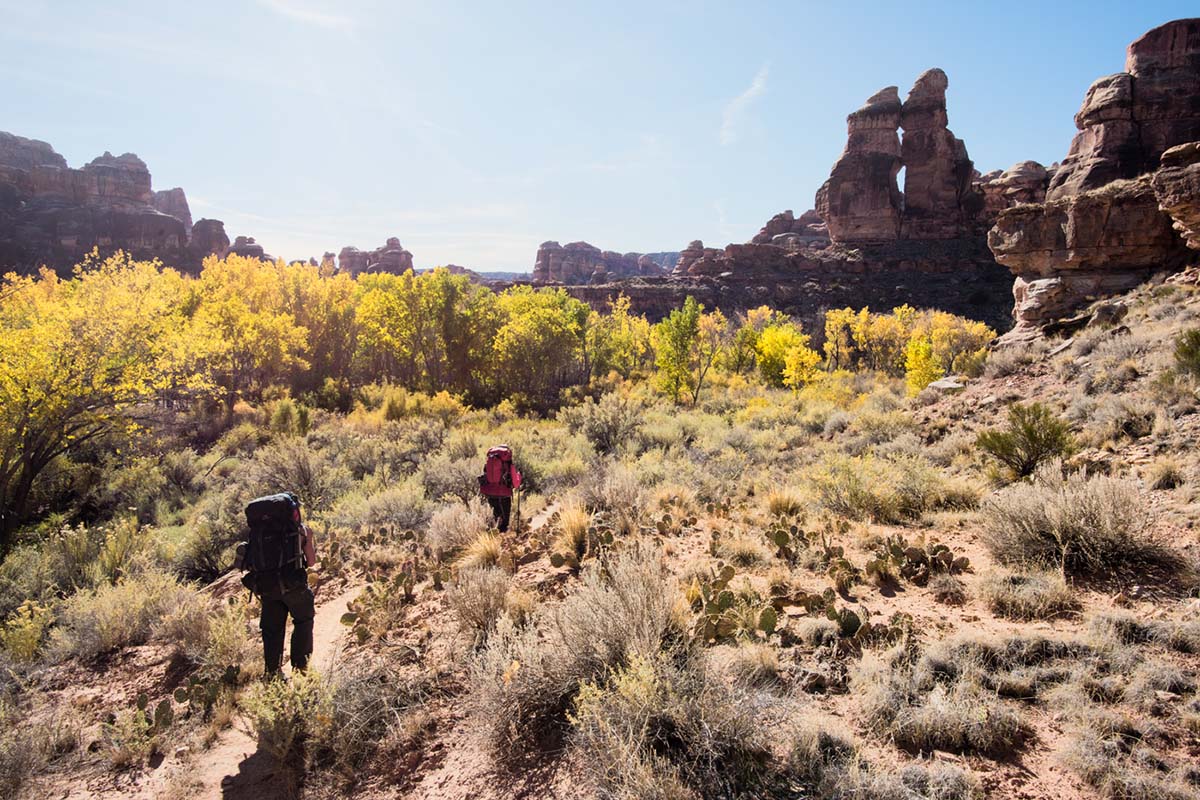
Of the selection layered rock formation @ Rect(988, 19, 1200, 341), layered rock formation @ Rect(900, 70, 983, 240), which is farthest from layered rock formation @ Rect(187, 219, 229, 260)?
layered rock formation @ Rect(900, 70, 983, 240)

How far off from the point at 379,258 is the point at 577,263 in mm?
44757

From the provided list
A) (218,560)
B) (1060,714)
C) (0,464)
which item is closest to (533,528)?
(218,560)

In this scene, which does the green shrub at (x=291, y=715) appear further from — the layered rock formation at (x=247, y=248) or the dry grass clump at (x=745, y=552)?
the layered rock formation at (x=247, y=248)

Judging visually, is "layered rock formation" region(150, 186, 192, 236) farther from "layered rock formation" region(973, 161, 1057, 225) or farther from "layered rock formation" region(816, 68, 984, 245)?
"layered rock formation" region(973, 161, 1057, 225)

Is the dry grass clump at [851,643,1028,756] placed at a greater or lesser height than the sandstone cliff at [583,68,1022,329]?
lesser

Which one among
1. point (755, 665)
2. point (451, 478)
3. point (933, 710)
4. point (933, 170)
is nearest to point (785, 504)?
point (755, 665)

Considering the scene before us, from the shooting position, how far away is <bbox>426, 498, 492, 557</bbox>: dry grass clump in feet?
21.4

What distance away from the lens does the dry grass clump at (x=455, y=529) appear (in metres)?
6.52

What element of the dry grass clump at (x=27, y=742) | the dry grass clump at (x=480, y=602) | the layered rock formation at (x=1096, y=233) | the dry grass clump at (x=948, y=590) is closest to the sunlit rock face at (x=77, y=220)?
the dry grass clump at (x=27, y=742)

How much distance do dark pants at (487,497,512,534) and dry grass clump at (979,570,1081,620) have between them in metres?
5.56

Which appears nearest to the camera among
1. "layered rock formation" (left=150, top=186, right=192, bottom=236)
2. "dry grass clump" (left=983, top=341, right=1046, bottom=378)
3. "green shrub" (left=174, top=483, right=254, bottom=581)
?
"green shrub" (left=174, top=483, right=254, bottom=581)

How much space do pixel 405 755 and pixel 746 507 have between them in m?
5.16

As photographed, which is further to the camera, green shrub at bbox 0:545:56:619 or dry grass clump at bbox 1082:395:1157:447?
dry grass clump at bbox 1082:395:1157:447

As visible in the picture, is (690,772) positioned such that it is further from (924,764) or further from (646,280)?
(646,280)
